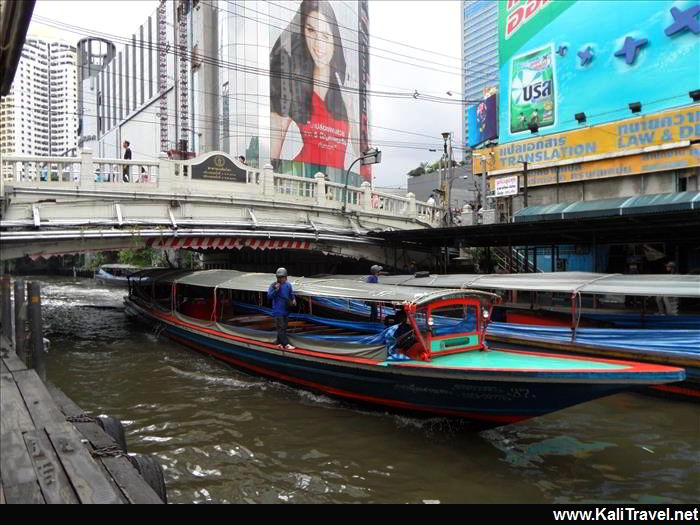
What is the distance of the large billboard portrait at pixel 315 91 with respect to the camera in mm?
38281

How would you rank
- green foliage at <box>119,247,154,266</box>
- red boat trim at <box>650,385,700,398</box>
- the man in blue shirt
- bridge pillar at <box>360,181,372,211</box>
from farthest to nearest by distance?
green foliage at <box>119,247,154,266</box>
bridge pillar at <box>360,181,372,211</box>
the man in blue shirt
red boat trim at <box>650,385,700,398</box>

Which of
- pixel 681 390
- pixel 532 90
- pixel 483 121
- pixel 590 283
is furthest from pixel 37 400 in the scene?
pixel 483 121

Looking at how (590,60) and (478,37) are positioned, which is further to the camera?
(478,37)

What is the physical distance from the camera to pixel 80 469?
3.55m

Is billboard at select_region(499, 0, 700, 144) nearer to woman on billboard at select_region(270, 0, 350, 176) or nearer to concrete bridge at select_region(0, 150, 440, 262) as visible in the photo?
concrete bridge at select_region(0, 150, 440, 262)

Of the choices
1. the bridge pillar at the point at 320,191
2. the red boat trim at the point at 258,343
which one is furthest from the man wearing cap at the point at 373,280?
the bridge pillar at the point at 320,191

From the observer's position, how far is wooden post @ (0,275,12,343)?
8356 millimetres

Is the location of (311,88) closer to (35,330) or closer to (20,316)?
(20,316)

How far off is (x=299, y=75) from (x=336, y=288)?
34447 millimetres

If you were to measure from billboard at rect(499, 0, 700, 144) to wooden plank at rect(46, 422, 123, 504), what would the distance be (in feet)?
61.9

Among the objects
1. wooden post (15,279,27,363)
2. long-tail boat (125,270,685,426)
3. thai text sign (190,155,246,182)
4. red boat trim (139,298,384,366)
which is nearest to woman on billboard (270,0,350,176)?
thai text sign (190,155,246,182)

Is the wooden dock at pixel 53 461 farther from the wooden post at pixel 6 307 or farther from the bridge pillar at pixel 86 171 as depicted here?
the bridge pillar at pixel 86 171

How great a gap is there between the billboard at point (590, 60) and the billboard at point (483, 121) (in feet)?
10.8
